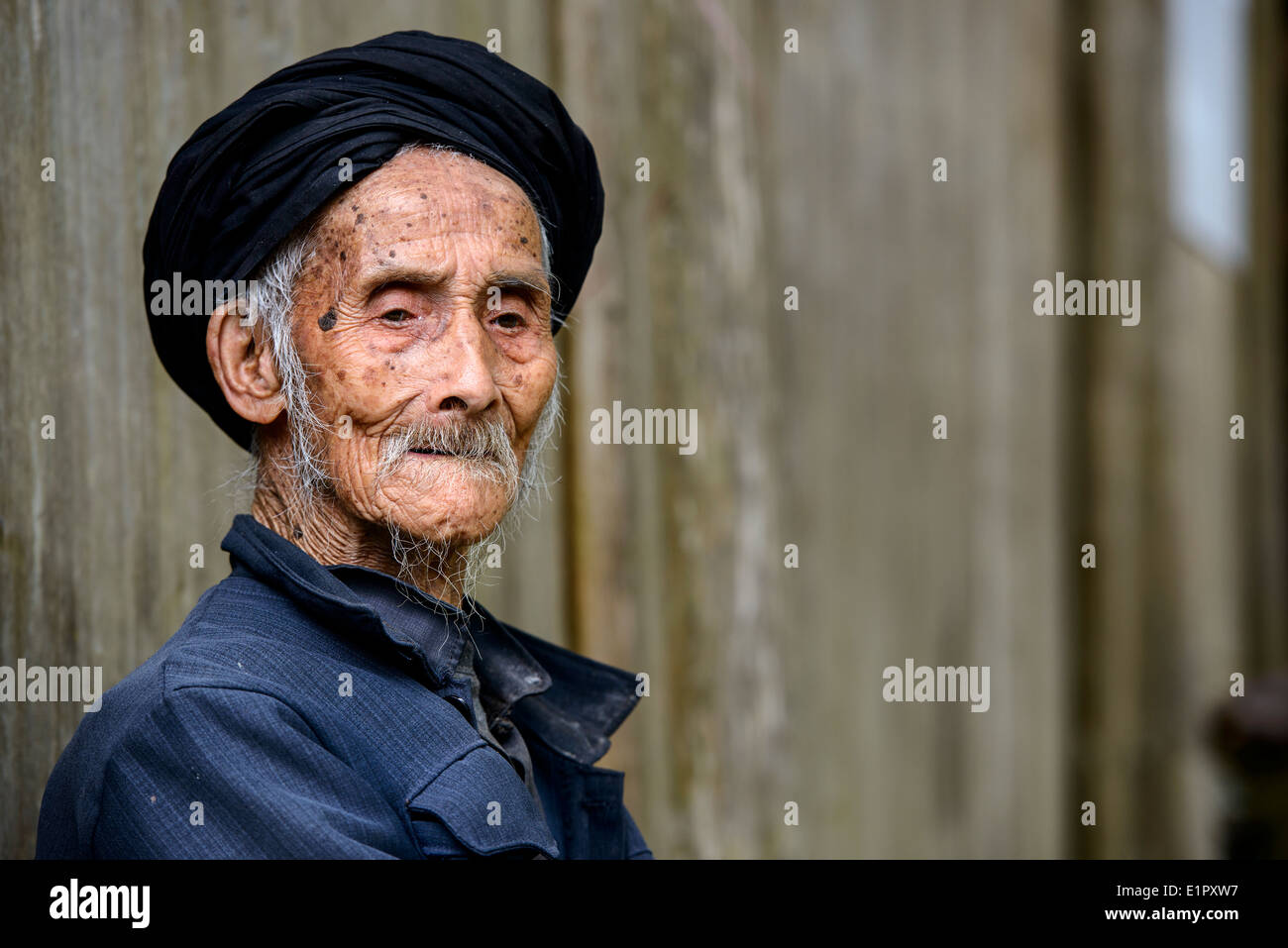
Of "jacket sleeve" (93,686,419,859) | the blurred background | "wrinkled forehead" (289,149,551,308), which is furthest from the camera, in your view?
the blurred background

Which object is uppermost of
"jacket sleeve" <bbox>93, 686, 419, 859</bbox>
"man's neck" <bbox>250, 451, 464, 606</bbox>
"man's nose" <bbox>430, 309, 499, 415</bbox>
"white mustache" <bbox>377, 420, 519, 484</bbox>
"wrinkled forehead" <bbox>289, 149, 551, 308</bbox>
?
"wrinkled forehead" <bbox>289, 149, 551, 308</bbox>

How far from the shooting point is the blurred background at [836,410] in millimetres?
1195

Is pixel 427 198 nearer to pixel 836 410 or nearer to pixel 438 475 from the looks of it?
pixel 438 475

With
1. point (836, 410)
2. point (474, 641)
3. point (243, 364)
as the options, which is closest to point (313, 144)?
point (243, 364)

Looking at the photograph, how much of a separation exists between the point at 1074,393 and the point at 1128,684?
1088 millimetres

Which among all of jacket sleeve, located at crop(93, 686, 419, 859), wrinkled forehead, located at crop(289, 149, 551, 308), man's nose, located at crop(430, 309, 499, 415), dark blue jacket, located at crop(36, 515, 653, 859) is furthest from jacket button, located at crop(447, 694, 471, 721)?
wrinkled forehead, located at crop(289, 149, 551, 308)

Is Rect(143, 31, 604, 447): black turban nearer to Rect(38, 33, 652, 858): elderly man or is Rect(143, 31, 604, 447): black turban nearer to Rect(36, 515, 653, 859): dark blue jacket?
Rect(38, 33, 652, 858): elderly man

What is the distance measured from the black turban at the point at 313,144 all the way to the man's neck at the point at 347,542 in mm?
133

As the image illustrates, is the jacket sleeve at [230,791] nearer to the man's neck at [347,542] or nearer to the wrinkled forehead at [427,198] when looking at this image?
A: the man's neck at [347,542]

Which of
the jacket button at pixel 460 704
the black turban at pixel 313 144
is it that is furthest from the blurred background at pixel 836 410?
the jacket button at pixel 460 704

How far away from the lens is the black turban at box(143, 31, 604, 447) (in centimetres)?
98

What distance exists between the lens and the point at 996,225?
3.56 m

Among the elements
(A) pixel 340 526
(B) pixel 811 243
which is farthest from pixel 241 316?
(B) pixel 811 243

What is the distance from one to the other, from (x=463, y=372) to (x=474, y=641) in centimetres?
27
